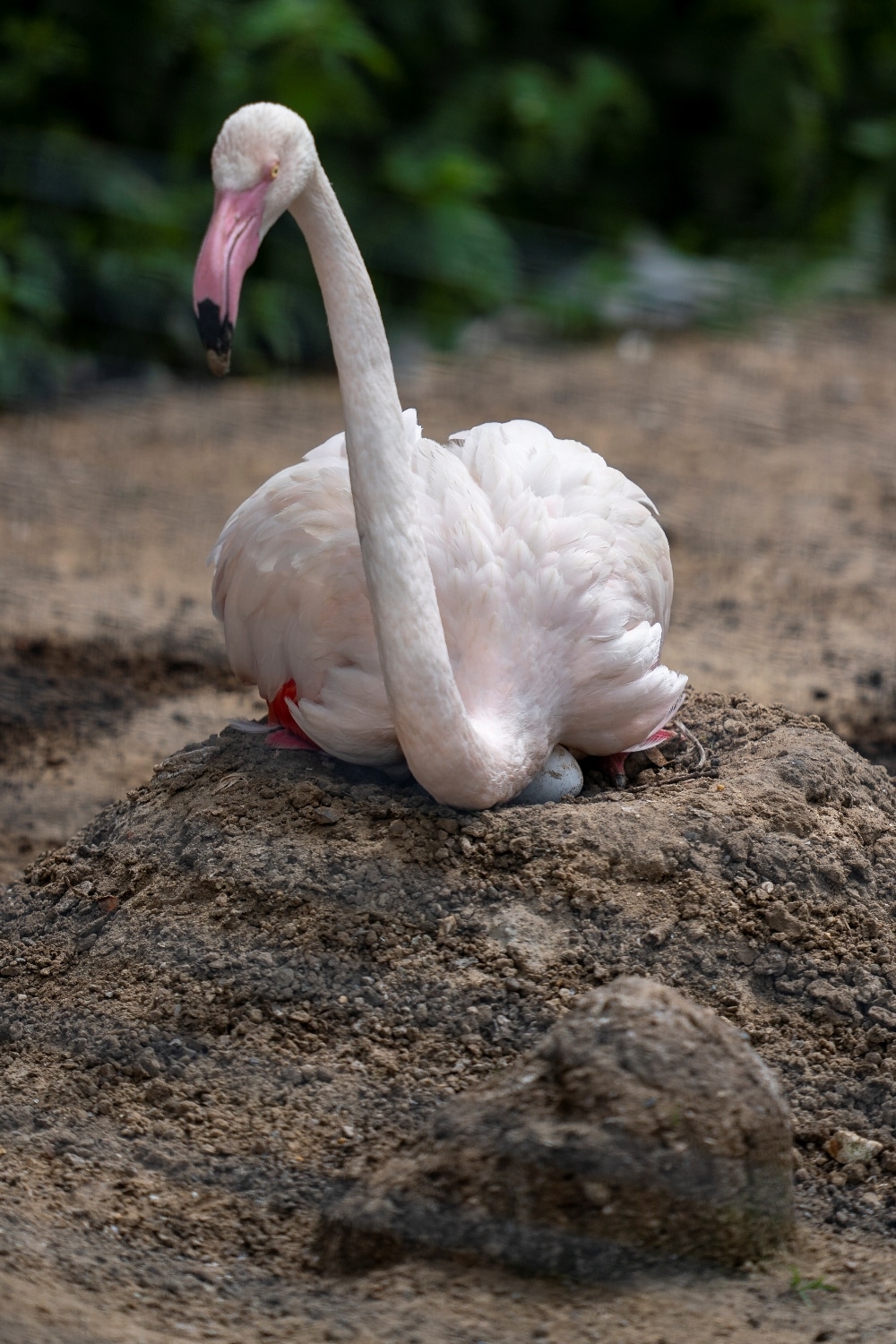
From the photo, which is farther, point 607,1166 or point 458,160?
point 458,160

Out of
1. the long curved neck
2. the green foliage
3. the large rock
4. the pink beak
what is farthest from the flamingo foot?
the green foliage

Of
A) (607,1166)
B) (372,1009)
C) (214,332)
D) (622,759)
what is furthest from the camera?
(622,759)

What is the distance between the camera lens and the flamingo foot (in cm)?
304

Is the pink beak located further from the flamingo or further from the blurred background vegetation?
the blurred background vegetation

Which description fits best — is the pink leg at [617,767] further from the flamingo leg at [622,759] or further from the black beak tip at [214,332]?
the black beak tip at [214,332]

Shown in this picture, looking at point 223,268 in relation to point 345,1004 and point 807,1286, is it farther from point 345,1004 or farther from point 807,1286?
point 807,1286

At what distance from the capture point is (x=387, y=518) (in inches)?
101

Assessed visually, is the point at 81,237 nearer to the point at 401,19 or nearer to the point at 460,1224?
the point at 401,19

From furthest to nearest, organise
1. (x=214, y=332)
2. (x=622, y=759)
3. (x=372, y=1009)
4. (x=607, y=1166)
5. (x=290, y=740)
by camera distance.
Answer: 1. (x=622, y=759)
2. (x=290, y=740)
3. (x=372, y=1009)
4. (x=214, y=332)
5. (x=607, y=1166)

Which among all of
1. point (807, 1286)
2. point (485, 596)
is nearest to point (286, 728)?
point (485, 596)

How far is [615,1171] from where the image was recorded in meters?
2.09

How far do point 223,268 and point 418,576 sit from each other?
0.60 meters

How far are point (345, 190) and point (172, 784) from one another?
543 cm

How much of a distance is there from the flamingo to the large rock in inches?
25.5
